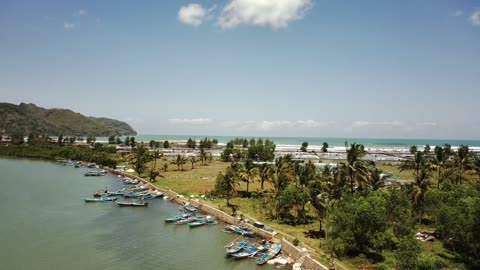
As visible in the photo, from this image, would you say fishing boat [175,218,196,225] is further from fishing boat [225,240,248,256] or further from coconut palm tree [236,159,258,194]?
coconut palm tree [236,159,258,194]

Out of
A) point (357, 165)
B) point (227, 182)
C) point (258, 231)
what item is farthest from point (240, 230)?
point (357, 165)

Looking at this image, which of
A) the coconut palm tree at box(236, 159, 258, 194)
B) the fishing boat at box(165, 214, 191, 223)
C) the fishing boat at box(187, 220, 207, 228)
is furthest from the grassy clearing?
the fishing boat at box(165, 214, 191, 223)

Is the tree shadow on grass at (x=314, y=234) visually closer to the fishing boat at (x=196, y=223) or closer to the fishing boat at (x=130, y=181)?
the fishing boat at (x=196, y=223)

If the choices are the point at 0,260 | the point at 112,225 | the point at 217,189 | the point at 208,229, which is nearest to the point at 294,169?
the point at 217,189

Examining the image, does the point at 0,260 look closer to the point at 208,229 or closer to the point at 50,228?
the point at 50,228

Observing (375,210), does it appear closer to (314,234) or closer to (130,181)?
(314,234)

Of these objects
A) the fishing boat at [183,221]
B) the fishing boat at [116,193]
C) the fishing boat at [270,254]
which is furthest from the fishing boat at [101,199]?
the fishing boat at [270,254]
